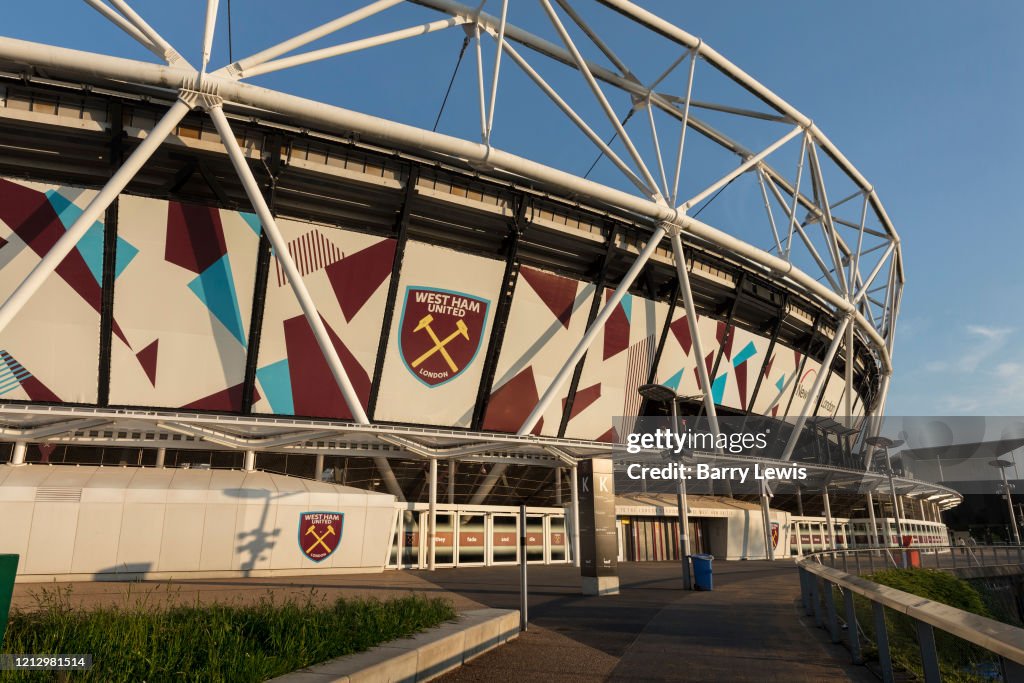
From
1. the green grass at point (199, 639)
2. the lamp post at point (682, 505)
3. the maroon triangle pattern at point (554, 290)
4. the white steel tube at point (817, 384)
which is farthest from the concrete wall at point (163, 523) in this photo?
the white steel tube at point (817, 384)

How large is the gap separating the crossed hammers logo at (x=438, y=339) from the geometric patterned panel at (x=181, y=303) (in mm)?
6007

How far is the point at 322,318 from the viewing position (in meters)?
22.3

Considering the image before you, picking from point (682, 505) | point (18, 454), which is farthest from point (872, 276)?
point (18, 454)

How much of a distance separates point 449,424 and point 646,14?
1772cm

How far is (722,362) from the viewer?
32.8 metres

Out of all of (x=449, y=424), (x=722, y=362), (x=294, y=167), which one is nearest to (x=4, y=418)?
(x=294, y=167)

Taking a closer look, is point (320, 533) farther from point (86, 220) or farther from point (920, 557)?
point (920, 557)

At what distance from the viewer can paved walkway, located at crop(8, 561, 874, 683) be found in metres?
7.20

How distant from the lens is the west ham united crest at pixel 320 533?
19562mm

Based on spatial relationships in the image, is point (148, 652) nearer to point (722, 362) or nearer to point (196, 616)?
point (196, 616)

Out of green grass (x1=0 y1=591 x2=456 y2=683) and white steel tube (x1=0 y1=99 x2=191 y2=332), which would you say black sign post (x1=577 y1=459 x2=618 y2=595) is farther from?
white steel tube (x1=0 y1=99 x2=191 y2=332)

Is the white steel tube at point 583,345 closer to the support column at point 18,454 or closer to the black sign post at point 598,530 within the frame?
the black sign post at point 598,530

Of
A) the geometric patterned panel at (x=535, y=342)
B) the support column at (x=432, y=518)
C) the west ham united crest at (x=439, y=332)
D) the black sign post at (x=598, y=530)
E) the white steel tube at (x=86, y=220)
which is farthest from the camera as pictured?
the geometric patterned panel at (x=535, y=342)

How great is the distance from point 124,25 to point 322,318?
10060 mm
